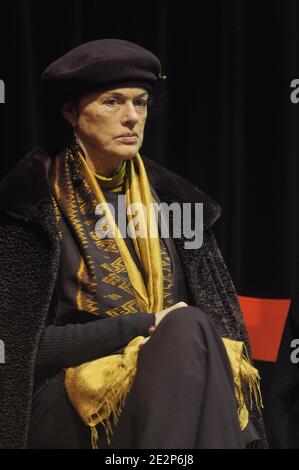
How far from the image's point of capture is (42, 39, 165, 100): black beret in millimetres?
1791

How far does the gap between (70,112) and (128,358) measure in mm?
572

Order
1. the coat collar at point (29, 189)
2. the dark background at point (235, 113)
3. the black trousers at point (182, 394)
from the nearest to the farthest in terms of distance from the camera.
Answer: the black trousers at point (182, 394) < the coat collar at point (29, 189) < the dark background at point (235, 113)

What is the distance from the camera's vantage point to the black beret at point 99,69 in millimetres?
1791

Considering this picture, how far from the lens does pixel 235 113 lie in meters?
2.50

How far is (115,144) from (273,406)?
2.50 ft

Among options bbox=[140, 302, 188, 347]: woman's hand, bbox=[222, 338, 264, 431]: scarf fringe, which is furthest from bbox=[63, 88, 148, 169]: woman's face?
bbox=[222, 338, 264, 431]: scarf fringe

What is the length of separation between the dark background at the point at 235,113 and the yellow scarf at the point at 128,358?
1.61 ft

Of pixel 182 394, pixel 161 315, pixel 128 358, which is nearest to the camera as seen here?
pixel 182 394

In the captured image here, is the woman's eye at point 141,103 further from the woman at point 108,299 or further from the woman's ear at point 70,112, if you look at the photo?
the woman's ear at point 70,112

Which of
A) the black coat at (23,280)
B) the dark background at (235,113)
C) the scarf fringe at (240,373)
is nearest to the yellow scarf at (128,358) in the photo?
the scarf fringe at (240,373)

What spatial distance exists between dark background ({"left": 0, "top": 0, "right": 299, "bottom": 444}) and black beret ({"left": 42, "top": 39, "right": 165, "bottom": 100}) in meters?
0.52

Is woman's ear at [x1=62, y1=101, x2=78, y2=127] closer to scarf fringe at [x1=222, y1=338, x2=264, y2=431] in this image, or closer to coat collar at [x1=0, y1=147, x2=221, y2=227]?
coat collar at [x1=0, y1=147, x2=221, y2=227]

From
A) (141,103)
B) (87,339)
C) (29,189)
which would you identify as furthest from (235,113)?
(87,339)

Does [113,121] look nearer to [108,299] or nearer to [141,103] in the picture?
[141,103]
